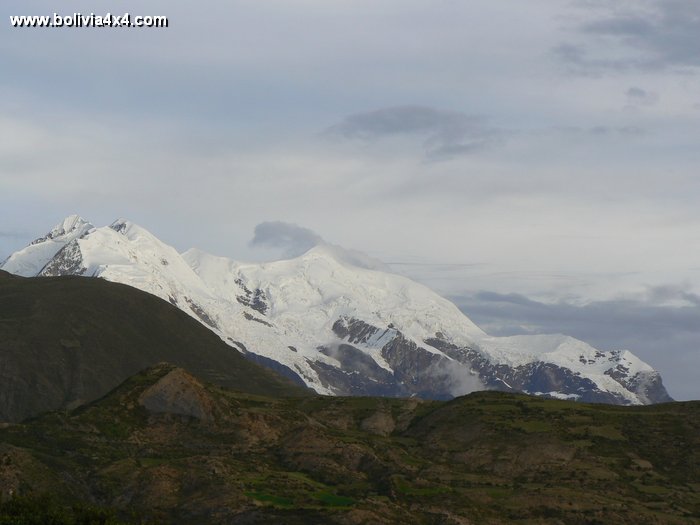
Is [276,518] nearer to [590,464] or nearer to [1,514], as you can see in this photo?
[1,514]

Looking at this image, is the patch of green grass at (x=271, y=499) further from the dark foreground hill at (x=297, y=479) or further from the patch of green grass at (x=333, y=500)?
the patch of green grass at (x=333, y=500)

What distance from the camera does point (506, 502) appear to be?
570 ft

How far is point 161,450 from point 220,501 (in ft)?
98.0

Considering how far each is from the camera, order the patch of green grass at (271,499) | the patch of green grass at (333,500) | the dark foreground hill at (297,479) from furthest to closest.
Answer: the patch of green grass at (333,500) → the patch of green grass at (271,499) → the dark foreground hill at (297,479)

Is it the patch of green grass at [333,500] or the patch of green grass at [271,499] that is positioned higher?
the patch of green grass at [271,499]

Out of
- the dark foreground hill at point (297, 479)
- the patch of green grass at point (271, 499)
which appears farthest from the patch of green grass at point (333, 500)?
the patch of green grass at point (271, 499)

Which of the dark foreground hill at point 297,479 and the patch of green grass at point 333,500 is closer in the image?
the dark foreground hill at point 297,479

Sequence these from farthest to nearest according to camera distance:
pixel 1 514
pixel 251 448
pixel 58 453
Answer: pixel 251 448 < pixel 58 453 < pixel 1 514

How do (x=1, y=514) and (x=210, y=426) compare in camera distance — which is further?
(x=210, y=426)

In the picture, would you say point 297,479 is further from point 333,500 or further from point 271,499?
point 271,499

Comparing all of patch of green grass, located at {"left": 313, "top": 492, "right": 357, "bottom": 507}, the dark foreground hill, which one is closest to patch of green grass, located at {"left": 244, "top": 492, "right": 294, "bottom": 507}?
the dark foreground hill

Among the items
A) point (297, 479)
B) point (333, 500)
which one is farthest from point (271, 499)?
point (297, 479)

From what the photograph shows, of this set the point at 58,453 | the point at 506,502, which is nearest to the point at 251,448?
the point at 58,453

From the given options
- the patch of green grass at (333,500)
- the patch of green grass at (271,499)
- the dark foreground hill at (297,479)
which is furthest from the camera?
the patch of green grass at (333,500)
